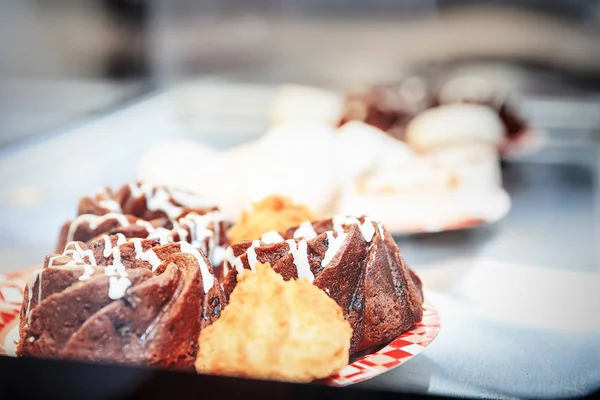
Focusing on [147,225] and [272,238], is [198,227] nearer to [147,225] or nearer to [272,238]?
[147,225]

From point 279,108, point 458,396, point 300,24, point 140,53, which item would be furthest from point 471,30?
point 458,396

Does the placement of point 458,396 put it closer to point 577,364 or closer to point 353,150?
point 577,364

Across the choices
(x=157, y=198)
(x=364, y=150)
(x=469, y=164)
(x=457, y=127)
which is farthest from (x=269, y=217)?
(x=457, y=127)

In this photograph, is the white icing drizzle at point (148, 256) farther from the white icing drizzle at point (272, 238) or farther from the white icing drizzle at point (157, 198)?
the white icing drizzle at point (157, 198)

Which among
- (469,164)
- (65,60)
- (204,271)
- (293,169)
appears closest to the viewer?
(204,271)

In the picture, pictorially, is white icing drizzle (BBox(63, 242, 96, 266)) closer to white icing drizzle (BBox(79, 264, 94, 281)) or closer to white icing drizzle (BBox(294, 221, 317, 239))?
white icing drizzle (BBox(79, 264, 94, 281))

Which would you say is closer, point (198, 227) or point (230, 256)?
point (230, 256)
